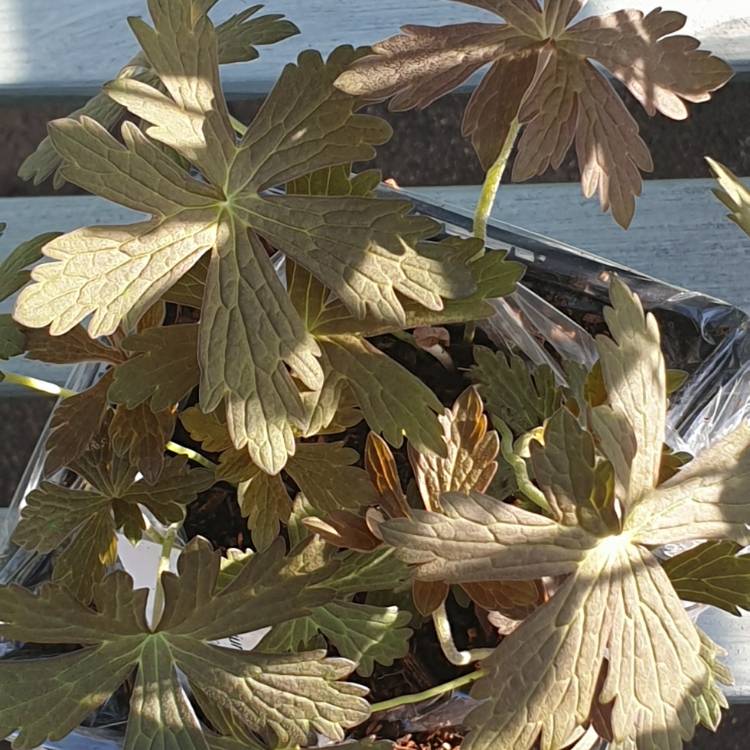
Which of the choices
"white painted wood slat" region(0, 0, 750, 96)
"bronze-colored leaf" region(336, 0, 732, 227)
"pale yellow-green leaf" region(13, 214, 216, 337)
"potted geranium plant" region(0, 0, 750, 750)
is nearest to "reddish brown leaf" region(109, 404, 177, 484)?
"potted geranium plant" region(0, 0, 750, 750)

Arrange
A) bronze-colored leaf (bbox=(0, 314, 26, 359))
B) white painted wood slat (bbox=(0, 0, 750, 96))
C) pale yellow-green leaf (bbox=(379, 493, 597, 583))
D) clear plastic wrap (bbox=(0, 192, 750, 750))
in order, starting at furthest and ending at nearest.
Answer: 1. white painted wood slat (bbox=(0, 0, 750, 96))
2. clear plastic wrap (bbox=(0, 192, 750, 750))
3. bronze-colored leaf (bbox=(0, 314, 26, 359))
4. pale yellow-green leaf (bbox=(379, 493, 597, 583))

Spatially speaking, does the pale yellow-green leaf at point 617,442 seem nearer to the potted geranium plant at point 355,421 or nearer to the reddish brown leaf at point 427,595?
the potted geranium plant at point 355,421

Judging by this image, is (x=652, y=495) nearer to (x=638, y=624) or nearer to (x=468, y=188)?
(x=638, y=624)

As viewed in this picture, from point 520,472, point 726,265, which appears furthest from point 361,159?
point 726,265

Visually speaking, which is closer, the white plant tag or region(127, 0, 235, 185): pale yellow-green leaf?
region(127, 0, 235, 185): pale yellow-green leaf

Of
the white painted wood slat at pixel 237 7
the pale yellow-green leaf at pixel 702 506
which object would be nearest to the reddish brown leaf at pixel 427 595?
the pale yellow-green leaf at pixel 702 506

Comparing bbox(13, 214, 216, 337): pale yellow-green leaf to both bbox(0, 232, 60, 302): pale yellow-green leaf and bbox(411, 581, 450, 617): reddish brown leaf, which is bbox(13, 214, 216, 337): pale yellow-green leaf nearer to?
bbox(0, 232, 60, 302): pale yellow-green leaf
